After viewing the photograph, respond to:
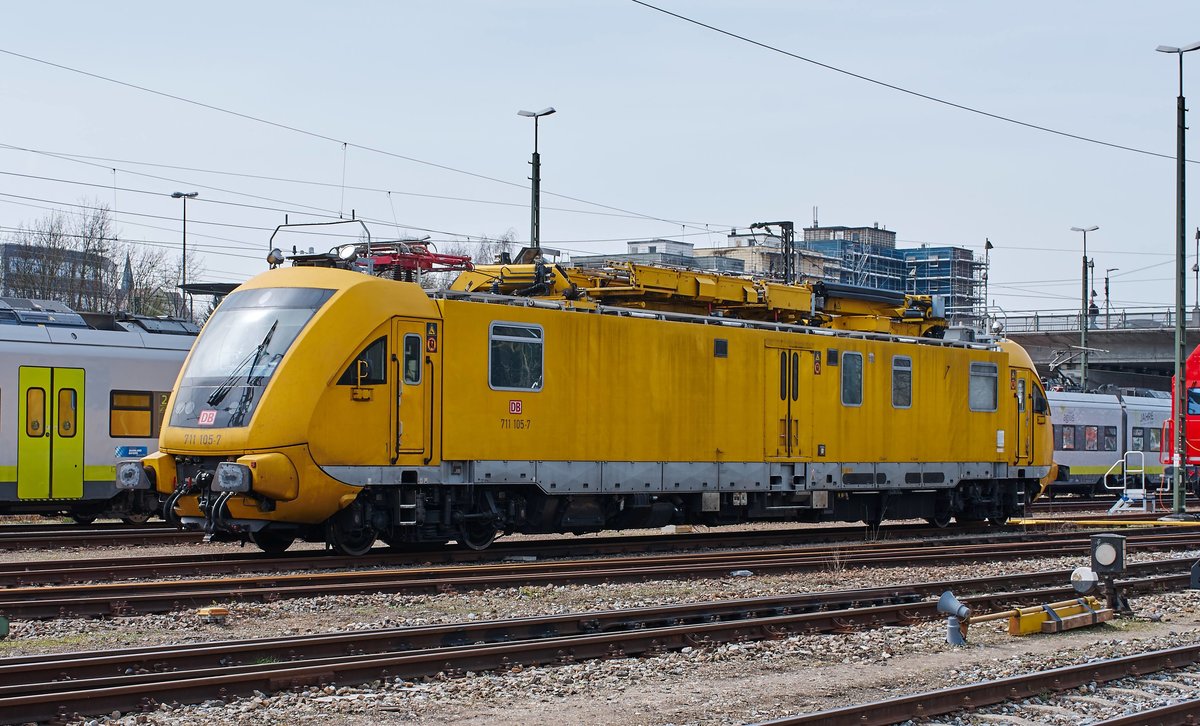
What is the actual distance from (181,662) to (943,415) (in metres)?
16.7

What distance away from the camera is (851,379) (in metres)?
22.6

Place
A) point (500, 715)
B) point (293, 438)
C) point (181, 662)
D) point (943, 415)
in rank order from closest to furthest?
point (500, 715), point (181, 662), point (293, 438), point (943, 415)

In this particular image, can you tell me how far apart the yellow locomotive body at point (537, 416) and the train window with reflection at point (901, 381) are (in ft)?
0.10

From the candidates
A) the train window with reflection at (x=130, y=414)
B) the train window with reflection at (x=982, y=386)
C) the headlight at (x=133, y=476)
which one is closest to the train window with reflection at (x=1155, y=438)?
the train window with reflection at (x=982, y=386)

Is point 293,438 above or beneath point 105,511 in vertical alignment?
above

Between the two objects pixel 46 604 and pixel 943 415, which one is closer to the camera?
pixel 46 604

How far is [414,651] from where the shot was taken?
1084 centimetres

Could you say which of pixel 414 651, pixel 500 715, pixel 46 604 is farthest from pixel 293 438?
pixel 500 715

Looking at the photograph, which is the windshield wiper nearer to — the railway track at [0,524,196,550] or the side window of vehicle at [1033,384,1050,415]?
the railway track at [0,524,196,550]

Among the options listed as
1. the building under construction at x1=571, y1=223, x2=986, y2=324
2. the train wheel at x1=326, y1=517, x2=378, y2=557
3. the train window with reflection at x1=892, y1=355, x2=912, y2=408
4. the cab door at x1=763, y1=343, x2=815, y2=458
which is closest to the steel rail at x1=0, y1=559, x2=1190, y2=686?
the train wheel at x1=326, y1=517, x2=378, y2=557

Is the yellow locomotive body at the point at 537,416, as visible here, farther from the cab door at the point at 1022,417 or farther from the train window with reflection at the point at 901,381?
the cab door at the point at 1022,417

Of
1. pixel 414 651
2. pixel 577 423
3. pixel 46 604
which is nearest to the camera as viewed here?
pixel 414 651

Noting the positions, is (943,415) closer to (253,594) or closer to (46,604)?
(253,594)

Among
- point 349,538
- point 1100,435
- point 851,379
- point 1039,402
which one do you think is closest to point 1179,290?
point 1039,402
